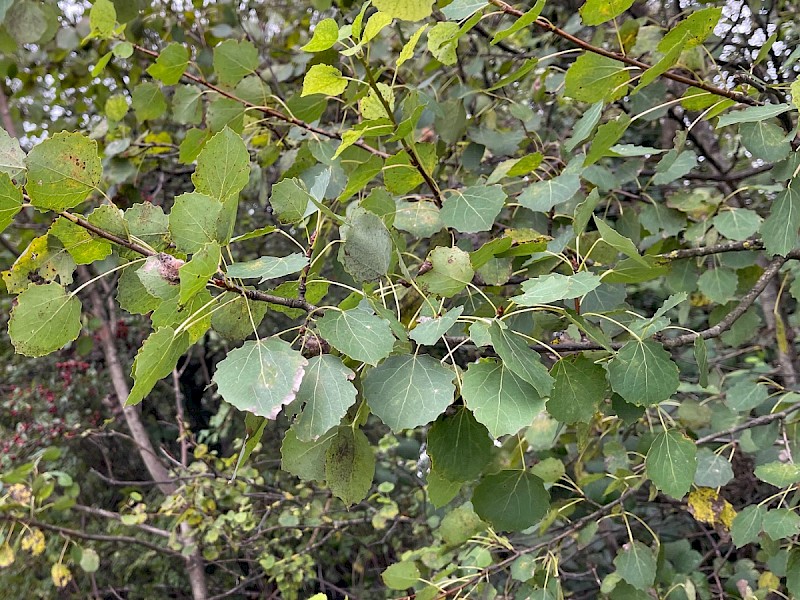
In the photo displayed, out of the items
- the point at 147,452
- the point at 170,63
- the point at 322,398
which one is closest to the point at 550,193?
the point at 322,398

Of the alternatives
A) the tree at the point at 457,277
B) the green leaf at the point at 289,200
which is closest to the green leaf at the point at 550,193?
the tree at the point at 457,277

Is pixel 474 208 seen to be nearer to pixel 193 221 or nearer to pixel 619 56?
pixel 619 56

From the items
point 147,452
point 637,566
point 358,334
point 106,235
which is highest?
point 106,235

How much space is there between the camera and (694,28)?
830 mm

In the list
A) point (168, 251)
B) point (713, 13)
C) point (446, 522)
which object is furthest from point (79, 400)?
point (713, 13)

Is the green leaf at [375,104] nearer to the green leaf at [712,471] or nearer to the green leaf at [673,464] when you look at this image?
the green leaf at [673,464]

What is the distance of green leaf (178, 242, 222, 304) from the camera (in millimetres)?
516

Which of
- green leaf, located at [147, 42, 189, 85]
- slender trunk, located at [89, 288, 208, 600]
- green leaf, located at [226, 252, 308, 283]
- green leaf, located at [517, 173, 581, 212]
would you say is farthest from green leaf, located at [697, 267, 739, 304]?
slender trunk, located at [89, 288, 208, 600]

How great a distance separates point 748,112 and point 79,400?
4.12 m

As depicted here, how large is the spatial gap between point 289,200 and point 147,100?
3.25ft

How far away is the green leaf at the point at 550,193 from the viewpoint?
102 cm

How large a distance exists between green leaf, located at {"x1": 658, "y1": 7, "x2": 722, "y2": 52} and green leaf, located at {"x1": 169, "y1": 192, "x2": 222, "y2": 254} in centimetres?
65

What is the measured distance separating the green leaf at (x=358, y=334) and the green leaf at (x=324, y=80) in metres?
0.34

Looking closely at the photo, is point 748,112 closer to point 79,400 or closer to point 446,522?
point 446,522
